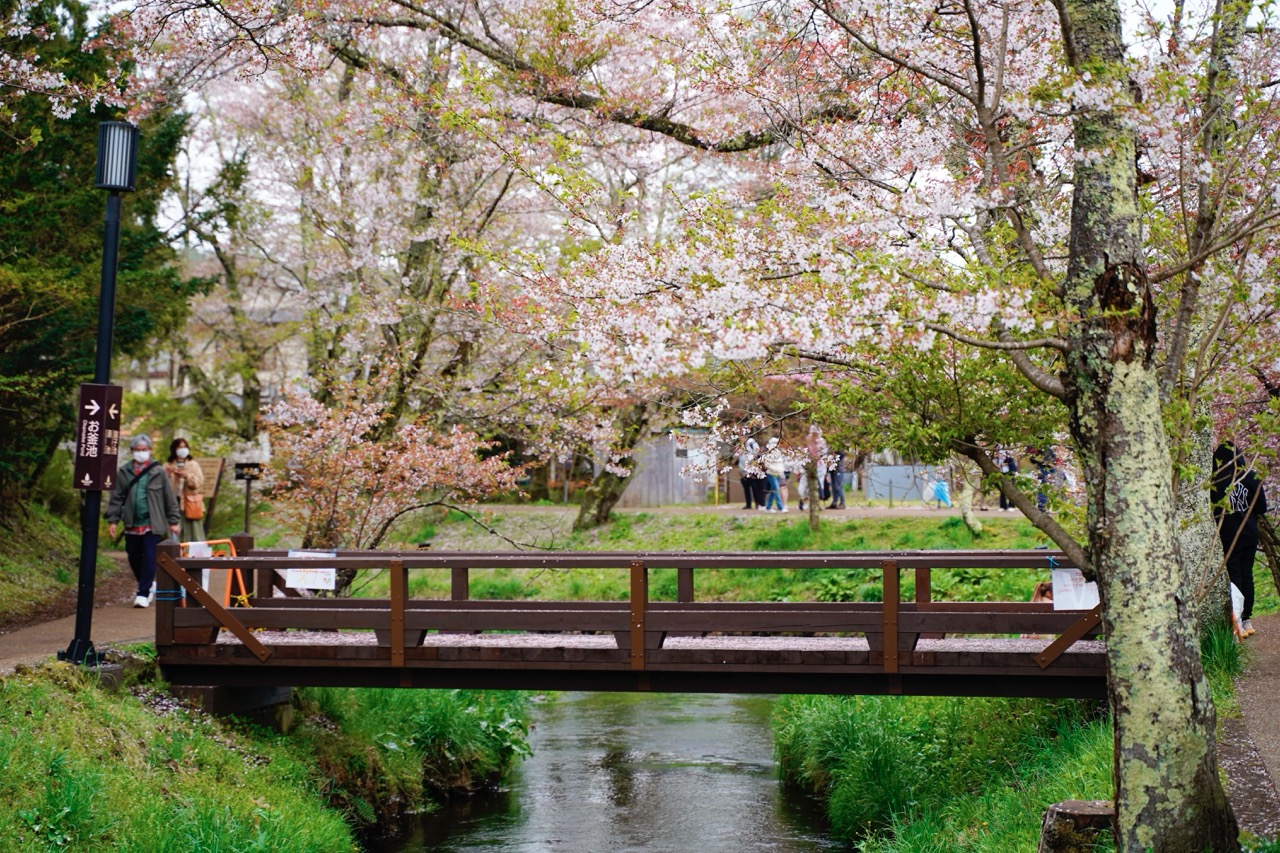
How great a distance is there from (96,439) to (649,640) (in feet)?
13.7

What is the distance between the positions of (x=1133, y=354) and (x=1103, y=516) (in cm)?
68

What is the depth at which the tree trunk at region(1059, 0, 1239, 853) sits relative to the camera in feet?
16.3

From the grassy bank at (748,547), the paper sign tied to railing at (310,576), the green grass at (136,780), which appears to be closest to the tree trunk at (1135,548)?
the green grass at (136,780)

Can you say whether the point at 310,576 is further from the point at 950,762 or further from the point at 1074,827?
the point at 1074,827

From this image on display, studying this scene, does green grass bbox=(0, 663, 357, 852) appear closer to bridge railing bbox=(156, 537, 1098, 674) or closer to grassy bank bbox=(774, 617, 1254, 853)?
bridge railing bbox=(156, 537, 1098, 674)

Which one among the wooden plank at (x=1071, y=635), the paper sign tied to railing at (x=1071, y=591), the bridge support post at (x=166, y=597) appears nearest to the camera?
the wooden plank at (x=1071, y=635)

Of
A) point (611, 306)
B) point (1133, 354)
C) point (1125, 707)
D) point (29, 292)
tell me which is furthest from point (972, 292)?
point (29, 292)

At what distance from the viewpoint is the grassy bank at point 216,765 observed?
665 centimetres

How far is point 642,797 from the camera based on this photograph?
10.2 m

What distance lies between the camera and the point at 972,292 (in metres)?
5.10

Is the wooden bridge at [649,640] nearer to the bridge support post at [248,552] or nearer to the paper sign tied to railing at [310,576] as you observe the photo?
the paper sign tied to railing at [310,576]

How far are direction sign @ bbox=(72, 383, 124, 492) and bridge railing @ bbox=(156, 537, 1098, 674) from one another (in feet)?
2.59

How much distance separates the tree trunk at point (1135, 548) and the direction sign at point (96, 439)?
6.55 meters

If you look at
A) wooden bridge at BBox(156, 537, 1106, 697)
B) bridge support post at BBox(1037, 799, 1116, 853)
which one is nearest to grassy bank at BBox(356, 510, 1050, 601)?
wooden bridge at BBox(156, 537, 1106, 697)
